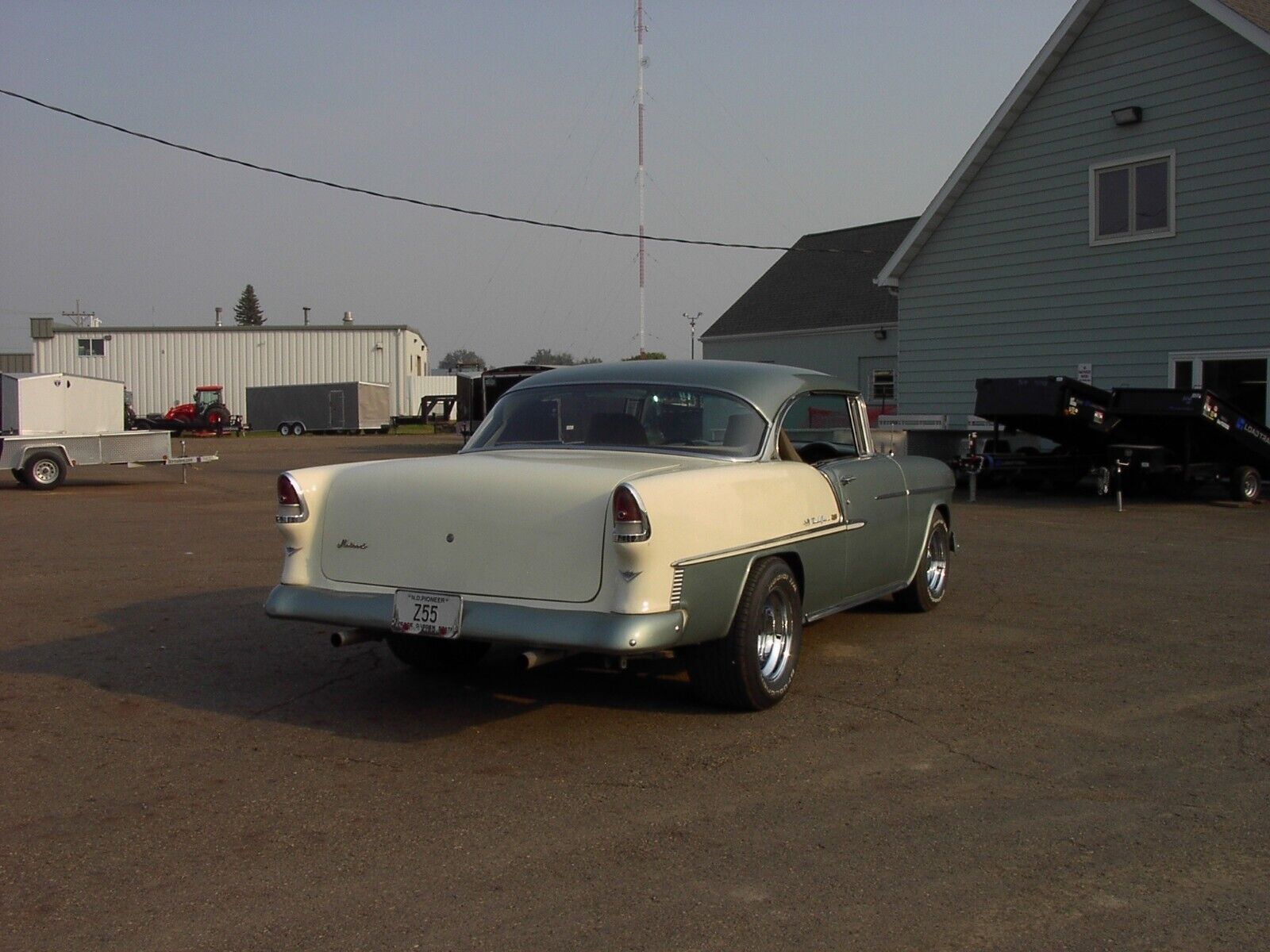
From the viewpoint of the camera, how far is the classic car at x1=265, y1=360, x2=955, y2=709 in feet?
16.2

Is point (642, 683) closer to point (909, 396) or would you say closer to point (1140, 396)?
point (1140, 396)

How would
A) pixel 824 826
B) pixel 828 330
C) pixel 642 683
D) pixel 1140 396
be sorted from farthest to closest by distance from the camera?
pixel 828 330
pixel 1140 396
pixel 642 683
pixel 824 826

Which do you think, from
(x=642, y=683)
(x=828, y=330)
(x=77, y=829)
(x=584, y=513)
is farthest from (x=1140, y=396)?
(x=828, y=330)

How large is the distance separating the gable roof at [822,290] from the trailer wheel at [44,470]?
59.3 feet

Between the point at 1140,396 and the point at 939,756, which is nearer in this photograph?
the point at 939,756

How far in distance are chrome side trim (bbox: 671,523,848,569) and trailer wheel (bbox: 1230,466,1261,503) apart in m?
11.4

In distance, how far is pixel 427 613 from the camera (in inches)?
204

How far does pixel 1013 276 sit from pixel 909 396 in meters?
2.91

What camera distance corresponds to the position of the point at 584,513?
4988 millimetres

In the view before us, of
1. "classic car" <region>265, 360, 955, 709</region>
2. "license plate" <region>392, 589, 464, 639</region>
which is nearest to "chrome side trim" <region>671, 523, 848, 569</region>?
"classic car" <region>265, 360, 955, 709</region>

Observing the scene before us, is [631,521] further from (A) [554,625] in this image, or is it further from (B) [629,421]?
(B) [629,421]

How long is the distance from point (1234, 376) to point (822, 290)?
15879 millimetres

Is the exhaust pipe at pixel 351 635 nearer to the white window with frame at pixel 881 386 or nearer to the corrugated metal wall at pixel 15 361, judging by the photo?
the white window with frame at pixel 881 386

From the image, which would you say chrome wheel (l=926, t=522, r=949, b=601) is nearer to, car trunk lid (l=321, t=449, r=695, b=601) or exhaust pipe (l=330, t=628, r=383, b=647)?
car trunk lid (l=321, t=449, r=695, b=601)
